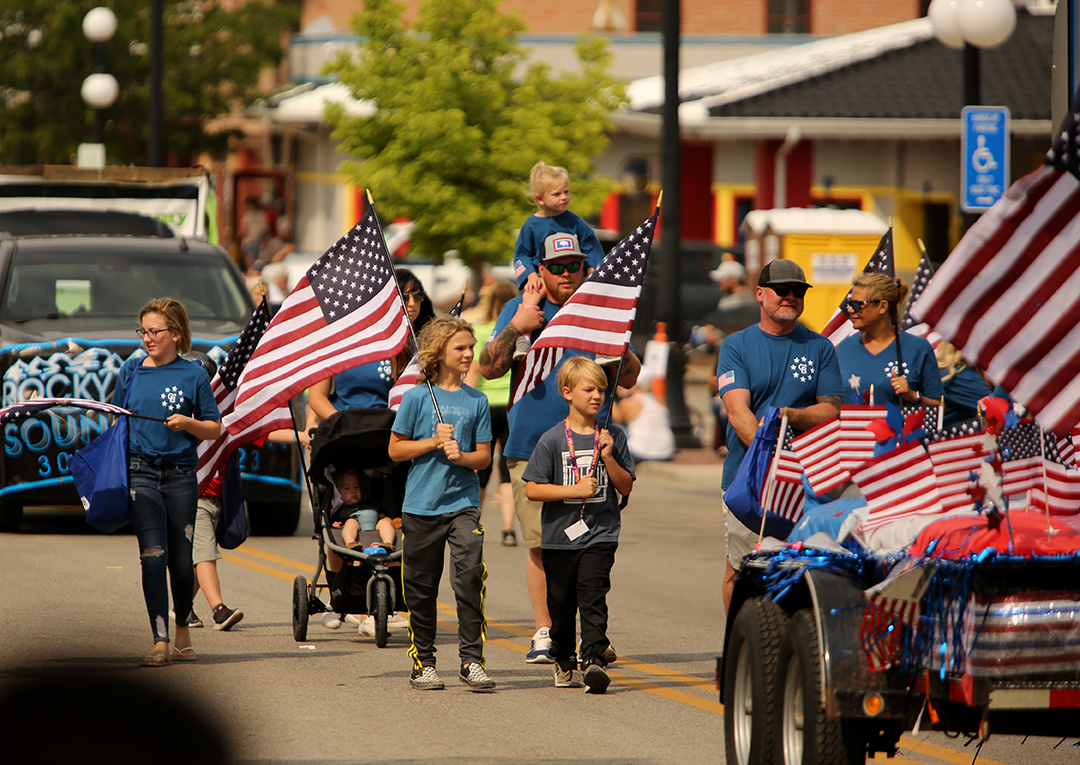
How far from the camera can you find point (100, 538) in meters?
12.7

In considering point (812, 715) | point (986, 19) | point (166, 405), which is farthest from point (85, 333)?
point (812, 715)

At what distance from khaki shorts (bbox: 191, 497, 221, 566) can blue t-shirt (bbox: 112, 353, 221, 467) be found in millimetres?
1050

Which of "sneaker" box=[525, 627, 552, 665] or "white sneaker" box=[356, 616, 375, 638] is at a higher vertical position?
"sneaker" box=[525, 627, 552, 665]

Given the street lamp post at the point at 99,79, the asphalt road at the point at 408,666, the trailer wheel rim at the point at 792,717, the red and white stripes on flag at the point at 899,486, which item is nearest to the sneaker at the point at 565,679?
the asphalt road at the point at 408,666

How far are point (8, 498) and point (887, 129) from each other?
2116 centimetres

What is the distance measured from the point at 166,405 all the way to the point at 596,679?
8.30 feet

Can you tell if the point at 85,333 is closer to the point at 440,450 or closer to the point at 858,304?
the point at 440,450

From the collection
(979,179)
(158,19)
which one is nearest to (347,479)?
(979,179)

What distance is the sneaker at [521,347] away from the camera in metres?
8.38

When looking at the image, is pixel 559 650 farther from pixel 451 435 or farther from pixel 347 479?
pixel 347 479

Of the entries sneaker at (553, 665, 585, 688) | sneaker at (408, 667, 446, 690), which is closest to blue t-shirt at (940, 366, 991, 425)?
sneaker at (553, 665, 585, 688)

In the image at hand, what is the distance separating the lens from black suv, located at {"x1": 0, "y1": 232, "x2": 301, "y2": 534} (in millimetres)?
12219

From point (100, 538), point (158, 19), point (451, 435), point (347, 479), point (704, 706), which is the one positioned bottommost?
point (100, 538)

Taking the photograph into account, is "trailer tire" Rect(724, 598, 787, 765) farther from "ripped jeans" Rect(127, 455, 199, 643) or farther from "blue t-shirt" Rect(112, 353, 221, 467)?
"blue t-shirt" Rect(112, 353, 221, 467)
